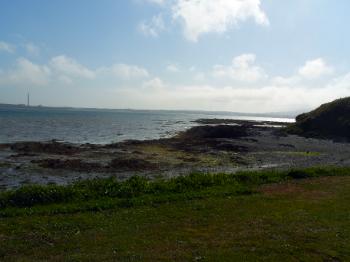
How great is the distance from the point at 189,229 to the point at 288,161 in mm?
28705

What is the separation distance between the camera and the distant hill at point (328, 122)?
253 ft

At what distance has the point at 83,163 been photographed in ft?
120

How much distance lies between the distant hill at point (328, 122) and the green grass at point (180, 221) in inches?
2347

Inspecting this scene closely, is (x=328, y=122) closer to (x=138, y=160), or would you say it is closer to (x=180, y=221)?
(x=138, y=160)

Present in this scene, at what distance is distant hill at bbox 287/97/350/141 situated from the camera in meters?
77.2

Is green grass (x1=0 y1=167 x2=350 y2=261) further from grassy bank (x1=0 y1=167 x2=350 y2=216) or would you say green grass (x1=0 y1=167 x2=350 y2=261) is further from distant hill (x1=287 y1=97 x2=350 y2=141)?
distant hill (x1=287 y1=97 x2=350 y2=141)

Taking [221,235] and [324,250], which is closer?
[324,250]

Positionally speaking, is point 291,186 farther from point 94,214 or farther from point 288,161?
A: point 288,161

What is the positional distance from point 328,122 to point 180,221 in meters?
75.1

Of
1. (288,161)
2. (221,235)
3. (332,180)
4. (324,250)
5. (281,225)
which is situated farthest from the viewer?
(288,161)

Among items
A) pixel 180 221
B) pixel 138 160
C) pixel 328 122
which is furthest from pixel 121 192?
pixel 328 122

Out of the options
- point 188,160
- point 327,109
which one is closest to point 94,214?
point 188,160

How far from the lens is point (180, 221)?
14523 mm

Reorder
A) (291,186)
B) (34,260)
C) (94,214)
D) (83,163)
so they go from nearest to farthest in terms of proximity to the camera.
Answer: (34,260) → (94,214) → (291,186) → (83,163)
